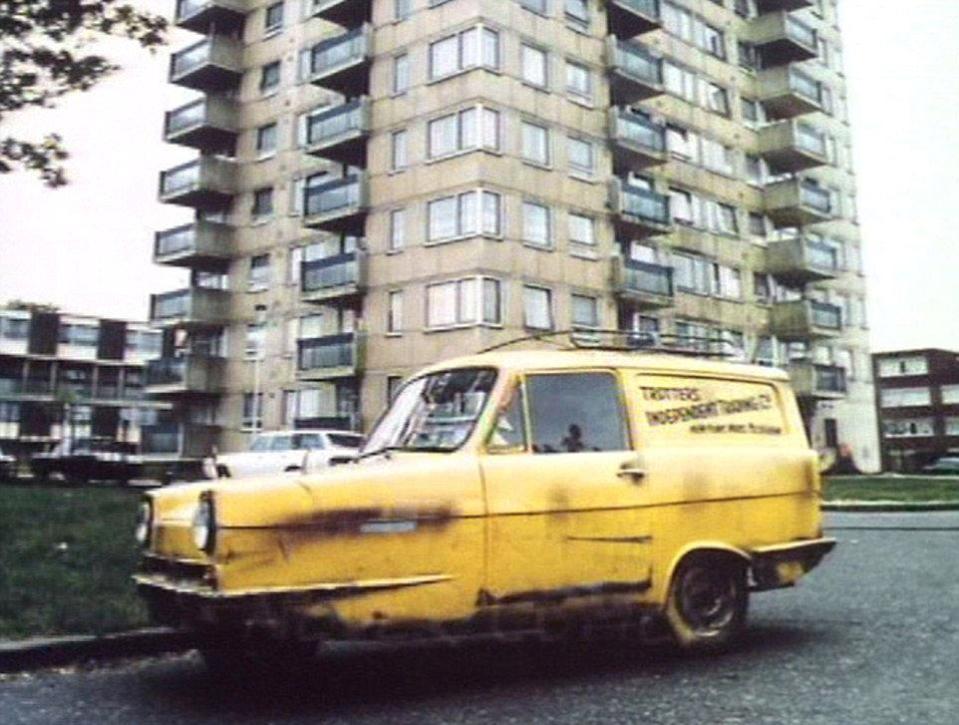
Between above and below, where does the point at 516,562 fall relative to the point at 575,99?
below

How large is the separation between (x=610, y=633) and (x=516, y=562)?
0.85 m

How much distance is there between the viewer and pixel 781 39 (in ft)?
142

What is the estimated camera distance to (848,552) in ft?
38.8

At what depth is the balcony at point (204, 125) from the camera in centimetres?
3912

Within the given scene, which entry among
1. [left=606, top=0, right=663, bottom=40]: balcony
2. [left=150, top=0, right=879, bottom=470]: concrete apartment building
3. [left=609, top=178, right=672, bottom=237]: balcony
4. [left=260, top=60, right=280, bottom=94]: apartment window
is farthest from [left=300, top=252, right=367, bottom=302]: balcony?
[left=606, top=0, right=663, bottom=40]: balcony

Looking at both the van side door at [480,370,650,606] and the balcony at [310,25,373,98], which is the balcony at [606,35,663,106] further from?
the van side door at [480,370,650,606]

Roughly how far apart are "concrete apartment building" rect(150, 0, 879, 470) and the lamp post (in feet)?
0.39

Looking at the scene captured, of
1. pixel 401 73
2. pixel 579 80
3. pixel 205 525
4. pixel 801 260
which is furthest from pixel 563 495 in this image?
pixel 801 260

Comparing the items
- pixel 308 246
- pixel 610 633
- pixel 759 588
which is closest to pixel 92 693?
pixel 610 633

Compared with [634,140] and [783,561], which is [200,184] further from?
[783,561]

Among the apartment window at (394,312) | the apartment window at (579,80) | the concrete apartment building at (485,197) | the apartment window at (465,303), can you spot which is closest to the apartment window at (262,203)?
the concrete apartment building at (485,197)

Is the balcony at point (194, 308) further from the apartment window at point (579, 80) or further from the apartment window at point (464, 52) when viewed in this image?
the apartment window at point (579, 80)

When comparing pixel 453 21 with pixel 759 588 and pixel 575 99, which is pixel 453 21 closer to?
pixel 575 99

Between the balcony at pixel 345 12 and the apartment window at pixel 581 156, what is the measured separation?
8.92m
